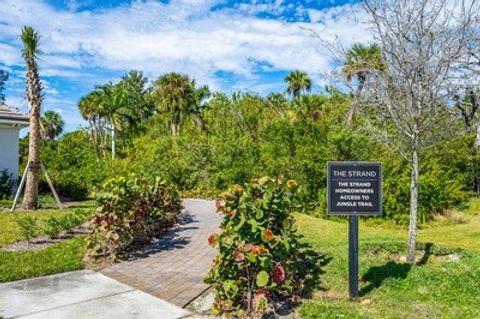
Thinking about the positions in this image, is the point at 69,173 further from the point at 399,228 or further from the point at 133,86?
the point at 133,86

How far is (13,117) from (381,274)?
47.0 ft

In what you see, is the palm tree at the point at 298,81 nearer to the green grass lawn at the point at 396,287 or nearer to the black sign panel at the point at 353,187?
the green grass lawn at the point at 396,287

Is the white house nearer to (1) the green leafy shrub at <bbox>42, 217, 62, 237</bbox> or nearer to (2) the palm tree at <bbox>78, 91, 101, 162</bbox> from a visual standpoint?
(1) the green leafy shrub at <bbox>42, 217, 62, 237</bbox>

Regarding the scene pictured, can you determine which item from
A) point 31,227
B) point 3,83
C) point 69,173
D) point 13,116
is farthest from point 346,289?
point 3,83

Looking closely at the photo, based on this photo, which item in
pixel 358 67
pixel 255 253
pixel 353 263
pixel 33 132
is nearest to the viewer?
pixel 255 253

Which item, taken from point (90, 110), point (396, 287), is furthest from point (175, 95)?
point (396, 287)

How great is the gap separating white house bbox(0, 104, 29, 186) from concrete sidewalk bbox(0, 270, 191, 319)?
36.8 ft

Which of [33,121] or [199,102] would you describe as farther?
[199,102]

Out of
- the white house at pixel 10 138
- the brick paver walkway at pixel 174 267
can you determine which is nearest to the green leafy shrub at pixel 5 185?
the white house at pixel 10 138

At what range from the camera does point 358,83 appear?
745cm

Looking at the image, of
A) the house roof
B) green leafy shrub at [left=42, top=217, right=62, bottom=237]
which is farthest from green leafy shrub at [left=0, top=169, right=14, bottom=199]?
green leafy shrub at [left=42, top=217, right=62, bottom=237]

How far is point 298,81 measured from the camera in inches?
1790

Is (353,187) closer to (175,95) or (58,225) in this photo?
(58,225)

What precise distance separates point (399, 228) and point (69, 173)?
14.3 meters
